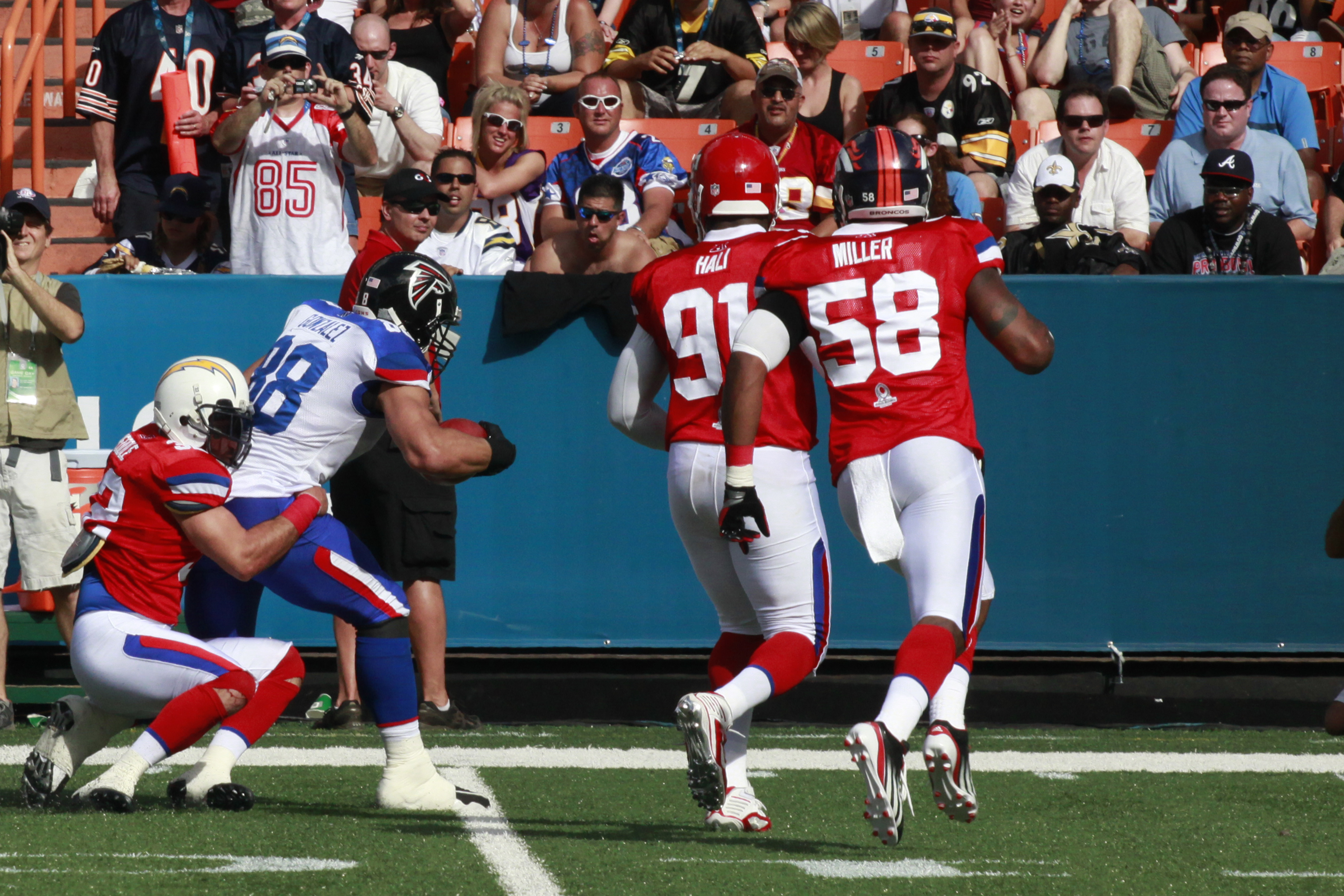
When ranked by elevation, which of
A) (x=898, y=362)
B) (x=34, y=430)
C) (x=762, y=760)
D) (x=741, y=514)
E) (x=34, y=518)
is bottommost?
(x=762, y=760)

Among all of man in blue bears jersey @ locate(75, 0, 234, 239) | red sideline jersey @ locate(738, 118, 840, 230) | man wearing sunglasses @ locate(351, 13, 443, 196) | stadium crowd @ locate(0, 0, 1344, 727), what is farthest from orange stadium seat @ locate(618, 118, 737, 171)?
man in blue bears jersey @ locate(75, 0, 234, 239)

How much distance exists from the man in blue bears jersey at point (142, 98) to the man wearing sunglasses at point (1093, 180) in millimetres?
4320

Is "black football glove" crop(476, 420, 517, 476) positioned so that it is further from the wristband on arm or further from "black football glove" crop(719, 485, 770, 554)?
"black football glove" crop(719, 485, 770, 554)

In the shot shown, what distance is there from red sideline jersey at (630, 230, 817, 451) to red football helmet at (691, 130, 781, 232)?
11 cm

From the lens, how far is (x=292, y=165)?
25.5 feet

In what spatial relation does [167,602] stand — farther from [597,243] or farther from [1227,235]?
[1227,235]

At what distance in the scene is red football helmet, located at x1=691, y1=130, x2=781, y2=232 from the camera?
4.59 meters

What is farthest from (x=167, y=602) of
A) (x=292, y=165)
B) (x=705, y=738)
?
(x=292, y=165)

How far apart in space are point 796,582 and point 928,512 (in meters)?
0.52

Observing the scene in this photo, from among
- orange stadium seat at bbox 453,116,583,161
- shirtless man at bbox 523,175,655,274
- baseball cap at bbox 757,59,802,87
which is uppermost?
baseball cap at bbox 757,59,802,87

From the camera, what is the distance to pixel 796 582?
4.33 metres

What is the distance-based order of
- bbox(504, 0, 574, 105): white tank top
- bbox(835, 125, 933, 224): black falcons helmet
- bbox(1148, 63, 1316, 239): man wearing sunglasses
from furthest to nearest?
bbox(504, 0, 574, 105): white tank top
bbox(1148, 63, 1316, 239): man wearing sunglasses
bbox(835, 125, 933, 224): black falcons helmet

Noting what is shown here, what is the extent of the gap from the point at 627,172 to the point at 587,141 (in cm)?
29

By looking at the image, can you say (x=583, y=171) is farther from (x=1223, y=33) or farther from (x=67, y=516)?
(x=1223, y=33)
